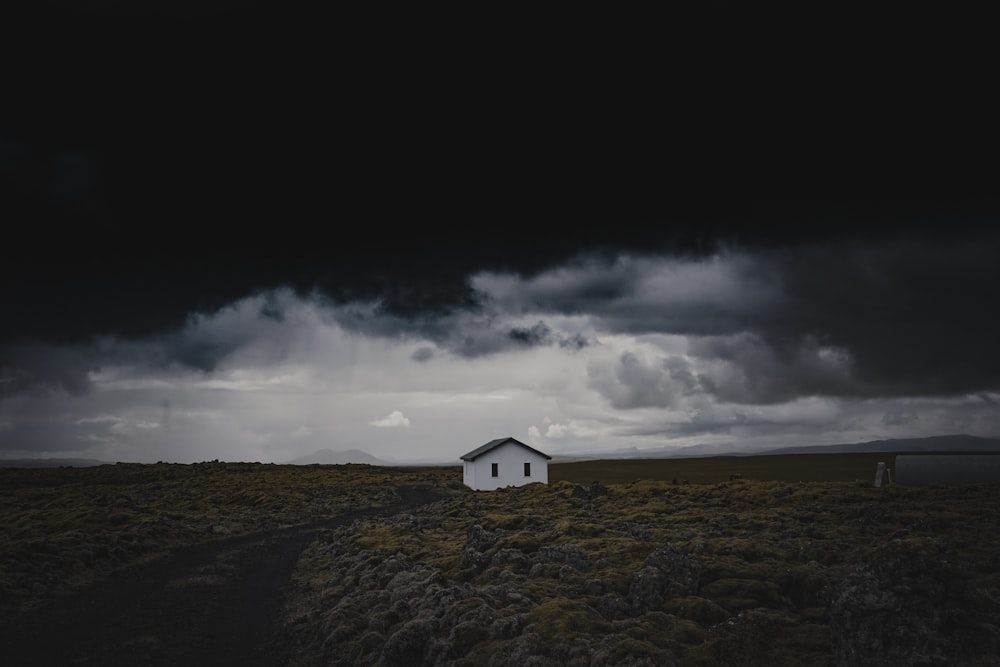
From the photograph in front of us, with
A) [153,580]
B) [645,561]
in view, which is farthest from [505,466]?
[645,561]

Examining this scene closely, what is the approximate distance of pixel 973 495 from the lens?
3559 cm

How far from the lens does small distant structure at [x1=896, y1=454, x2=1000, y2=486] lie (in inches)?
1800

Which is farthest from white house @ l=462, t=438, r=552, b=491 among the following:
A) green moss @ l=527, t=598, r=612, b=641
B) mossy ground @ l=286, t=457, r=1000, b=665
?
green moss @ l=527, t=598, r=612, b=641

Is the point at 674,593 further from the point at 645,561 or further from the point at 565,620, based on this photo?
the point at 565,620

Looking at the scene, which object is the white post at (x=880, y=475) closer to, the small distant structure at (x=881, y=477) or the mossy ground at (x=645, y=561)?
the small distant structure at (x=881, y=477)

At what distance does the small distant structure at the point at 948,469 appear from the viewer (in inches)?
1800

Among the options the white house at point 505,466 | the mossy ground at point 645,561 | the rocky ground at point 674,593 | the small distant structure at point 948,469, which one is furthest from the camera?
the white house at point 505,466

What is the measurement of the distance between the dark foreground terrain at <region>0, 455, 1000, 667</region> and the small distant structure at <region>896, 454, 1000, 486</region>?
653 cm

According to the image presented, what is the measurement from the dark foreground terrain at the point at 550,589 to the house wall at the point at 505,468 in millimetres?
36698

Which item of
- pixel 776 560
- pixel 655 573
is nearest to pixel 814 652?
pixel 655 573

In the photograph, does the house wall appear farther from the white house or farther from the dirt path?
the dirt path

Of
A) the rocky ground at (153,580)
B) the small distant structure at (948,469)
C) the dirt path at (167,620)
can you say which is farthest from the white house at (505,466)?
the dirt path at (167,620)

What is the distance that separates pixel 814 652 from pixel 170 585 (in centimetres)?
2504

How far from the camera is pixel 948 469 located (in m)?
47.4
